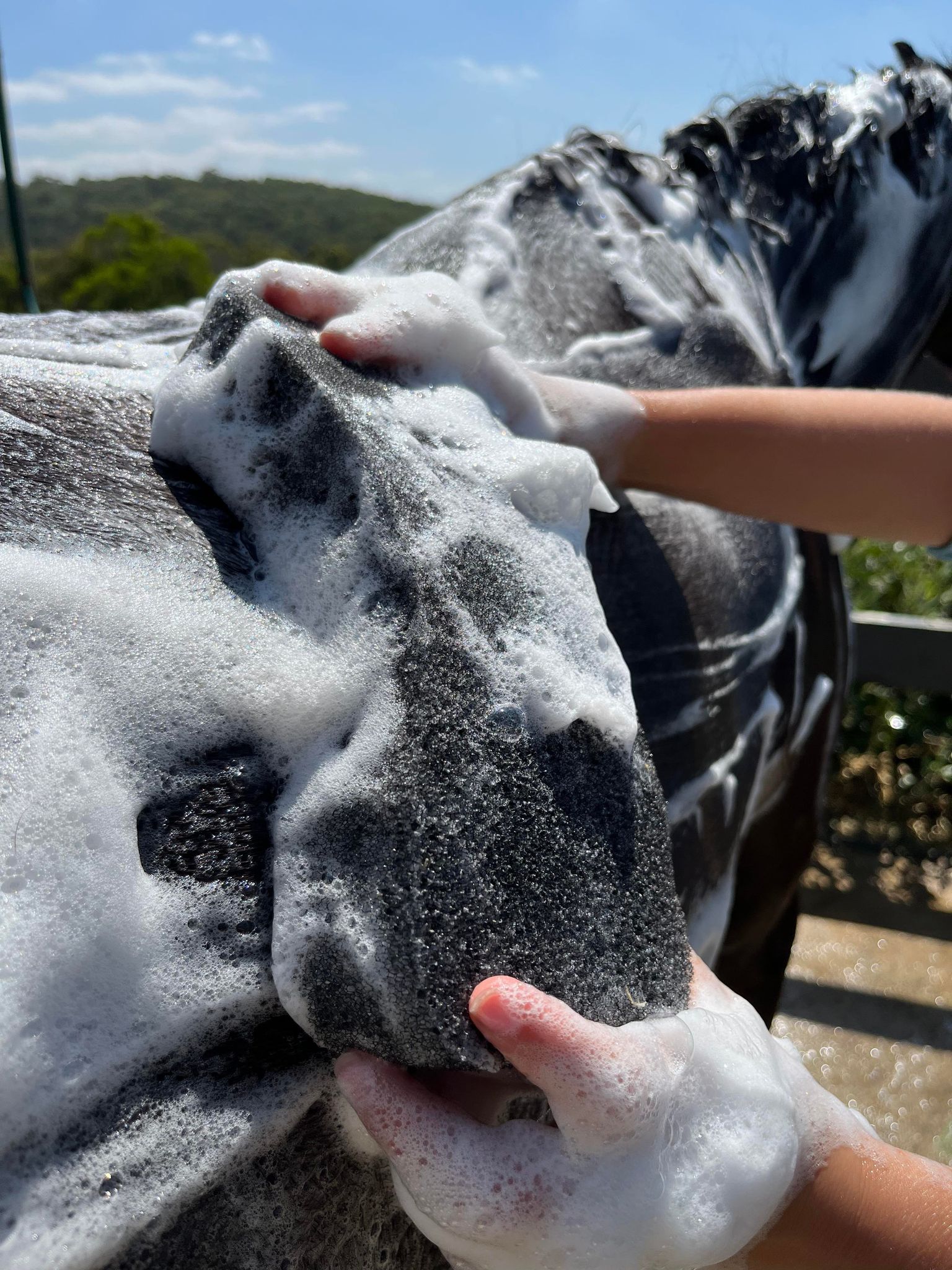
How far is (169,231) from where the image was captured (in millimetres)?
7383

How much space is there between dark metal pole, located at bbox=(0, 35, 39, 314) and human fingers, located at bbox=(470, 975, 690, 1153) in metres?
2.68

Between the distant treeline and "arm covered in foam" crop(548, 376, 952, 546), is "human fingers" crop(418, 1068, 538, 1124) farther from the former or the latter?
Result: the distant treeline

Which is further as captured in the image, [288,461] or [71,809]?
[288,461]

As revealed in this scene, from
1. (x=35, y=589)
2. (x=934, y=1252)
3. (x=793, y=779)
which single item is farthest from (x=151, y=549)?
(x=793, y=779)

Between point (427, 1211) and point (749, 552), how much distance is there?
32.7 inches

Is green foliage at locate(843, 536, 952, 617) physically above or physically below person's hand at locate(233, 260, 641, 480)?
below

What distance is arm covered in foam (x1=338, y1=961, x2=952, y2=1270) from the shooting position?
0.52m

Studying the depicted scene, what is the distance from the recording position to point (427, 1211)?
528mm

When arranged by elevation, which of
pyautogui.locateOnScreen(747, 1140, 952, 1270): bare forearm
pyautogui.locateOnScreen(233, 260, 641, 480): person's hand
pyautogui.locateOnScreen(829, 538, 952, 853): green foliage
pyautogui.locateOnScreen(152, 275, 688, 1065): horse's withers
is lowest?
pyautogui.locateOnScreen(829, 538, 952, 853): green foliage

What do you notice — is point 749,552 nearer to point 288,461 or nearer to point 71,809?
point 288,461

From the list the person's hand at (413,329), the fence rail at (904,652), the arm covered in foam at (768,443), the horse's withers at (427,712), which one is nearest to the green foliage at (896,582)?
the fence rail at (904,652)

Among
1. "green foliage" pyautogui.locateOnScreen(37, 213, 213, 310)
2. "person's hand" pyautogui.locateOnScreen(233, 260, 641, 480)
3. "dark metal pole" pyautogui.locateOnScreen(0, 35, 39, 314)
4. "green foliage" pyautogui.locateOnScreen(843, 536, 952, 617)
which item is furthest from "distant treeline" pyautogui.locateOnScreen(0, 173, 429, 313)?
"person's hand" pyautogui.locateOnScreen(233, 260, 641, 480)

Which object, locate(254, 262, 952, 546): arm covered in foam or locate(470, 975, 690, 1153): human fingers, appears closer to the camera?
locate(470, 975, 690, 1153): human fingers

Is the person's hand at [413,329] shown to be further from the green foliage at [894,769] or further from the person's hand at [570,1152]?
the green foliage at [894,769]
